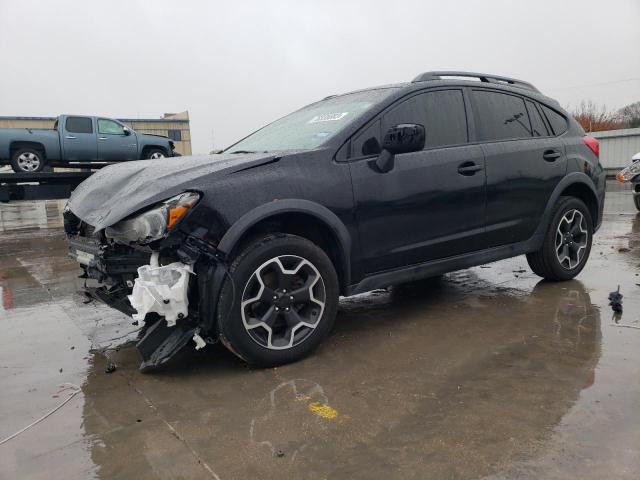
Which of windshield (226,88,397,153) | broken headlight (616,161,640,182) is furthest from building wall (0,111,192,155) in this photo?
windshield (226,88,397,153)

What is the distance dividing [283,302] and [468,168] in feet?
5.97

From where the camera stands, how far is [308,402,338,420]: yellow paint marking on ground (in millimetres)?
2467

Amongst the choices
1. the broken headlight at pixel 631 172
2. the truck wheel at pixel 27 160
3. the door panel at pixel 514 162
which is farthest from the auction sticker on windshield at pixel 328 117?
the truck wheel at pixel 27 160

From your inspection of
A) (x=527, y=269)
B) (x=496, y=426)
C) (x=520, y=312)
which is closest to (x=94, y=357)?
(x=496, y=426)

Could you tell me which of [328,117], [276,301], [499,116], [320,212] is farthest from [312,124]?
[499,116]

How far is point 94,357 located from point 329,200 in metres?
1.84

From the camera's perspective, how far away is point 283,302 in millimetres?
3043

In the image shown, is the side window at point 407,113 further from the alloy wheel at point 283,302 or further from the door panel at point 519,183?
the alloy wheel at point 283,302

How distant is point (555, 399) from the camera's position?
8.38ft

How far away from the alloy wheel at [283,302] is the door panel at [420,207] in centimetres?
47

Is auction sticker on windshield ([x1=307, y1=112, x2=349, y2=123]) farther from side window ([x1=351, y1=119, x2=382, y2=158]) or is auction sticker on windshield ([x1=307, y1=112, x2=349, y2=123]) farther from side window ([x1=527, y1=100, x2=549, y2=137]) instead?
side window ([x1=527, y1=100, x2=549, y2=137])

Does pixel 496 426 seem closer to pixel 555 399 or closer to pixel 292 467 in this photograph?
pixel 555 399

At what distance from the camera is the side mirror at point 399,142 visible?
130 inches

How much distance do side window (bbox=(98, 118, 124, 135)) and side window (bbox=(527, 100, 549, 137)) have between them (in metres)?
11.1
